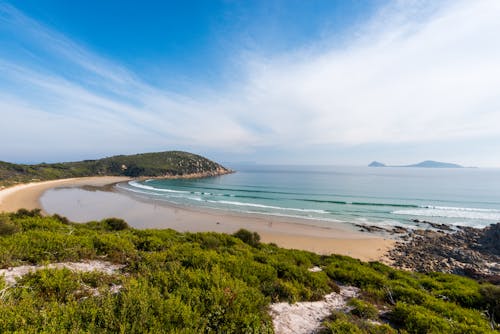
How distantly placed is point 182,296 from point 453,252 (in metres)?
27.6

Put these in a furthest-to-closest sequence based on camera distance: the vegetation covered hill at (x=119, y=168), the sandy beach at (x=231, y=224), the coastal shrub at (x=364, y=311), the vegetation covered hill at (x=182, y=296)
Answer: the vegetation covered hill at (x=119, y=168) → the sandy beach at (x=231, y=224) → the coastal shrub at (x=364, y=311) → the vegetation covered hill at (x=182, y=296)

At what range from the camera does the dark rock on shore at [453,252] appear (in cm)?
1672

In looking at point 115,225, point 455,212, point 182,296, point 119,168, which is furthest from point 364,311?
point 119,168

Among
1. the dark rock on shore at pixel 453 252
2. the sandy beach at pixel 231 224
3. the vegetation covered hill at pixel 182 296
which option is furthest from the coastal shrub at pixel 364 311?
the dark rock on shore at pixel 453 252

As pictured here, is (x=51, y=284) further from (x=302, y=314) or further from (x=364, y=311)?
(x=364, y=311)

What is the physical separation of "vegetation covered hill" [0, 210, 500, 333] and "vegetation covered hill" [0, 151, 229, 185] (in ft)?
275

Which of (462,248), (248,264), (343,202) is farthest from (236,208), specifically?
(248,264)

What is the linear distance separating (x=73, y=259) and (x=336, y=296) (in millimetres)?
7498

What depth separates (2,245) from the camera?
5523 mm

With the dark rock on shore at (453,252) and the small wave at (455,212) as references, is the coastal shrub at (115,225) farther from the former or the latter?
the small wave at (455,212)

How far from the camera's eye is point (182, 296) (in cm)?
387

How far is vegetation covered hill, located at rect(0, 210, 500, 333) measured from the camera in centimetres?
292

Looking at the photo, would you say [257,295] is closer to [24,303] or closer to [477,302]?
[24,303]

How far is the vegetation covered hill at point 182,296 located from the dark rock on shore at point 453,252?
1369cm
